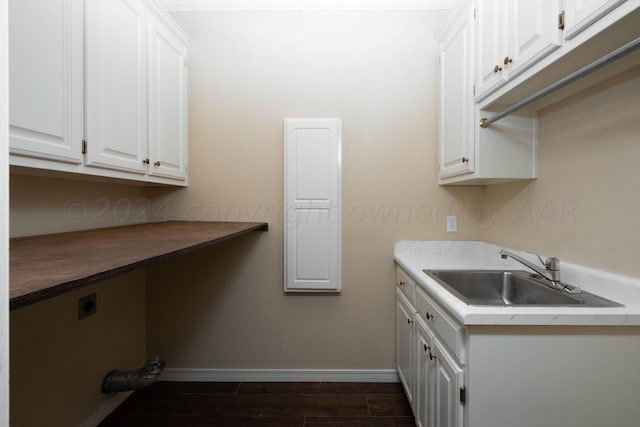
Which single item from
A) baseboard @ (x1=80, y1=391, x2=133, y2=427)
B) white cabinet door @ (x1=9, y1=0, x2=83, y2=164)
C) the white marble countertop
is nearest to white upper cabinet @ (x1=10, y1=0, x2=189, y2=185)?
Answer: white cabinet door @ (x1=9, y1=0, x2=83, y2=164)

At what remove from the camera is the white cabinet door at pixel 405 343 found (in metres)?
1.74

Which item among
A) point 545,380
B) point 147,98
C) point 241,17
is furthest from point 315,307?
point 241,17

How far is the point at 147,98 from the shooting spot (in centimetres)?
173

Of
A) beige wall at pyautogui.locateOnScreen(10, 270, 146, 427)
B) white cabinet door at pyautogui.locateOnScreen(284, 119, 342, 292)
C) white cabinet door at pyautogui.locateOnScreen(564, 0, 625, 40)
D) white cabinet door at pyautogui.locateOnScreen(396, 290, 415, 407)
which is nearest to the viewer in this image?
white cabinet door at pyautogui.locateOnScreen(564, 0, 625, 40)

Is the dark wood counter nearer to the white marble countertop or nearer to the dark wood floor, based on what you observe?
the white marble countertop

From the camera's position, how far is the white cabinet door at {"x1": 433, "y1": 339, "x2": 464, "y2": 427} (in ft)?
3.46

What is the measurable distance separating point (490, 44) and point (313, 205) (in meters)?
1.33

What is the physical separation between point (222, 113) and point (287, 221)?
3.06ft

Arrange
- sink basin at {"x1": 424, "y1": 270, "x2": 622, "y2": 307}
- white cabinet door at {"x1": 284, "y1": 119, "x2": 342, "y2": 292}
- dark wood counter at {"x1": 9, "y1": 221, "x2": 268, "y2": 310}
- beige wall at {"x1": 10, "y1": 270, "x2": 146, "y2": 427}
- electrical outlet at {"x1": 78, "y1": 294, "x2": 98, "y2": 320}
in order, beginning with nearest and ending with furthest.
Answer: dark wood counter at {"x1": 9, "y1": 221, "x2": 268, "y2": 310}, beige wall at {"x1": 10, "y1": 270, "x2": 146, "y2": 427}, sink basin at {"x1": 424, "y1": 270, "x2": 622, "y2": 307}, electrical outlet at {"x1": 78, "y1": 294, "x2": 98, "y2": 320}, white cabinet door at {"x1": 284, "y1": 119, "x2": 342, "y2": 292}

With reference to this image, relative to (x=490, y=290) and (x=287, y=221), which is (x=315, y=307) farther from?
(x=490, y=290)

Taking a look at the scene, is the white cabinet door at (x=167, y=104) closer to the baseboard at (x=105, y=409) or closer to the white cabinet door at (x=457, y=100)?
the baseboard at (x=105, y=409)

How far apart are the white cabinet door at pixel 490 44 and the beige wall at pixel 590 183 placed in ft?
1.20

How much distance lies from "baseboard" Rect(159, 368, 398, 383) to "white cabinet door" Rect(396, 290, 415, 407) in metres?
0.18

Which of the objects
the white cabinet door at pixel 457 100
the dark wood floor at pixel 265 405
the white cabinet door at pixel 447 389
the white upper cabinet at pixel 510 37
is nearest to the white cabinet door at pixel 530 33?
the white upper cabinet at pixel 510 37
